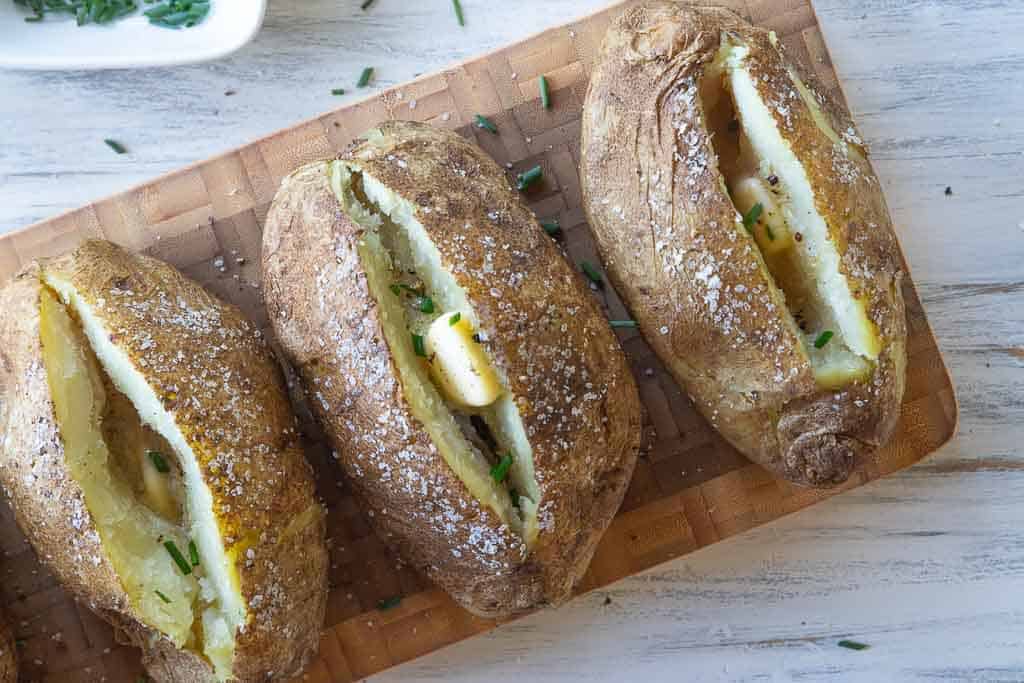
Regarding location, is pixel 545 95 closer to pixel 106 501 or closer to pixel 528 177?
pixel 528 177

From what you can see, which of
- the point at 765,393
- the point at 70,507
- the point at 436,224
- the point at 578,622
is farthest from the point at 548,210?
the point at 70,507

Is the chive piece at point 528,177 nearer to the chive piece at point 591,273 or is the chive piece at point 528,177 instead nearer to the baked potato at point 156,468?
the chive piece at point 591,273

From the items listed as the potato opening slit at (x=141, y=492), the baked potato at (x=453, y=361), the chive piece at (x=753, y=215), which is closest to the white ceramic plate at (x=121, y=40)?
the baked potato at (x=453, y=361)

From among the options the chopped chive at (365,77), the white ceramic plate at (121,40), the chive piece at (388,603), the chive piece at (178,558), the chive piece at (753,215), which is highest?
the white ceramic plate at (121,40)

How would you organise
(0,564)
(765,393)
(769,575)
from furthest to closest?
(769,575)
(0,564)
(765,393)

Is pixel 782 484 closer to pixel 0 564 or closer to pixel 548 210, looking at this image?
pixel 548 210

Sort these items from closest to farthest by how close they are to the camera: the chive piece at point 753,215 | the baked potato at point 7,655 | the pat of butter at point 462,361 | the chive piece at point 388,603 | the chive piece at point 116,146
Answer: the pat of butter at point 462,361
the chive piece at point 753,215
the baked potato at point 7,655
the chive piece at point 388,603
the chive piece at point 116,146
